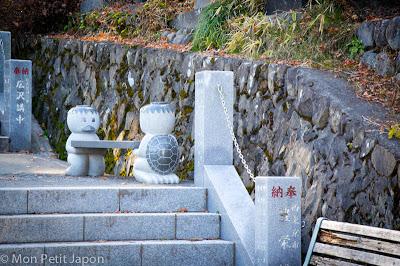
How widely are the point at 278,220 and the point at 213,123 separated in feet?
6.45

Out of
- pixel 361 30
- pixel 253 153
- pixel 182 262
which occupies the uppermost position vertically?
pixel 361 30

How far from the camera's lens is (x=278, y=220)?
26.7 ft

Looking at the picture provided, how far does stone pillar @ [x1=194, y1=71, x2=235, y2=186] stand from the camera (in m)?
9.80

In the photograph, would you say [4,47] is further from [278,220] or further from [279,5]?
[278,220]

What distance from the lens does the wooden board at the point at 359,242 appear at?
7.27m

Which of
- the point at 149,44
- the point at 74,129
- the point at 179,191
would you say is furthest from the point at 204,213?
the point at 149,44

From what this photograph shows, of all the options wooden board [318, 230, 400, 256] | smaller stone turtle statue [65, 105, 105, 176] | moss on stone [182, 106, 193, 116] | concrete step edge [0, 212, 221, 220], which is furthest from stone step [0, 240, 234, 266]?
moss on stone [182, 106, 193, 116]

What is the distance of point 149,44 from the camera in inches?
602

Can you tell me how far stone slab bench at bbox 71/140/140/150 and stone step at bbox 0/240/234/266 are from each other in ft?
6.85

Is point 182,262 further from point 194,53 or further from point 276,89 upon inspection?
point 194,53

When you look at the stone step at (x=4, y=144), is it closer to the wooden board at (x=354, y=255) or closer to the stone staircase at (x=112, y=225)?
the stone staircase at (x=112, y=225)

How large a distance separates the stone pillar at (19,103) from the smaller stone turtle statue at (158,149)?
5.08 metres

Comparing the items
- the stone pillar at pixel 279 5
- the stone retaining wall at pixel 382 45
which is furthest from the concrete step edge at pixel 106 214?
the stone pillar at pixel 279 5

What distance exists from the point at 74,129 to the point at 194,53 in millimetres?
2716
